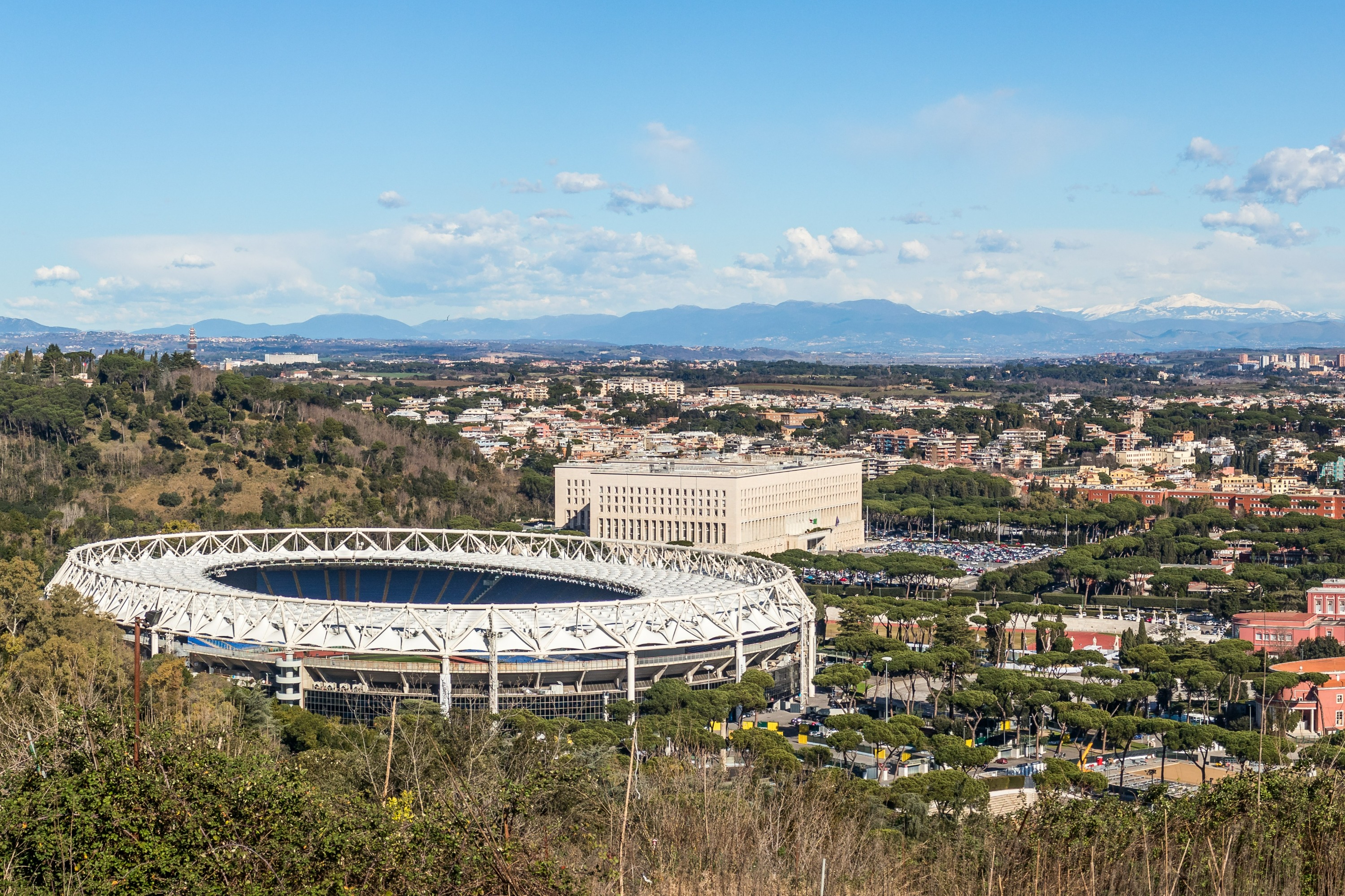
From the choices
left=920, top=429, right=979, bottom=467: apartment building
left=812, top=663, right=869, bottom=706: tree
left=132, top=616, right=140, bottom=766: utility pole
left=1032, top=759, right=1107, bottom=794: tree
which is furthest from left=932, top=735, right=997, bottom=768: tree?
left=920, top=429, right=979, bottom=467: apartment building

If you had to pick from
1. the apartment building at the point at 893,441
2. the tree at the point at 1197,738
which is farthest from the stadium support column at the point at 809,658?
the apartment building at the point at 893,441

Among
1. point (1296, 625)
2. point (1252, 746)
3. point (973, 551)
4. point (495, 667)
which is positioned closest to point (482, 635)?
point (495, 667)

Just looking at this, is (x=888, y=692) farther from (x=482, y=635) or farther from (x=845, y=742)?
(x=482, y=635)

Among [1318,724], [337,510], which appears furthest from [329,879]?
[337,510]

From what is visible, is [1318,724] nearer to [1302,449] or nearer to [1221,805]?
[1221,805]

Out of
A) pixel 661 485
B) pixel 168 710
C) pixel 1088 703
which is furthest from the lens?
pixel 661 485
